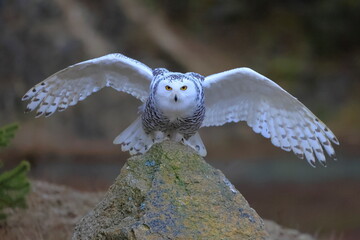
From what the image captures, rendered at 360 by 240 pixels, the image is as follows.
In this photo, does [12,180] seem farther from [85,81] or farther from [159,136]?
[159,136]

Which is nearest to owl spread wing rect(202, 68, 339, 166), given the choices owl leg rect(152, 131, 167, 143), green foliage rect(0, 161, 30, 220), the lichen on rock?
owl leg rect(152, 131, 167, 143)

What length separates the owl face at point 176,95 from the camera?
3.78m

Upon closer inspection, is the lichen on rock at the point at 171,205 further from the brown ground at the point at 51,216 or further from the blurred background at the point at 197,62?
the blurred background at the point at 197,62

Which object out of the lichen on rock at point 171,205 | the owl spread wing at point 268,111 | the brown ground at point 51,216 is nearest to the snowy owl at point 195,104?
the owl spread wing at point 268,111

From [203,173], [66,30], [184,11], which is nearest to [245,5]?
[184,11]

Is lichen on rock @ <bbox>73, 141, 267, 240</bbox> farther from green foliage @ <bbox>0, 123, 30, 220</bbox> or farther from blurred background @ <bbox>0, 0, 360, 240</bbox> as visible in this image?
blurred background @ <bbox>0, 0, 360, 240</bbox>

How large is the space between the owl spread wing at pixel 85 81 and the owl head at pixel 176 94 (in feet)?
2.10

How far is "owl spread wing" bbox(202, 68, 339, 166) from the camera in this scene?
4.27m

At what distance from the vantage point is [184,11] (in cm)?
1484

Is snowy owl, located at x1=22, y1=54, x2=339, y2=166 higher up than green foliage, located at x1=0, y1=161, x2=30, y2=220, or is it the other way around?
snowy owl, located at x1=22, y1=54, x2=339, y2=166

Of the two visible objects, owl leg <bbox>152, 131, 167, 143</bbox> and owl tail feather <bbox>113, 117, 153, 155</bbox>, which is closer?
owl leg <bbox>152, 131, 167, 143</bbox>

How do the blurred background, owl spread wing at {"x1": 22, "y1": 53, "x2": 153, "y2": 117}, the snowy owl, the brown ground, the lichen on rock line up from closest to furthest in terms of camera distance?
the lichen on rock, the snowy owl, owl spread wing at {"x1": 22, "y1": 53, "x2": 153, "y2": 117}, the brown ground, the blurred background

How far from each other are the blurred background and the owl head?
6.37 m

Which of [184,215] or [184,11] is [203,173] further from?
[184,11]
